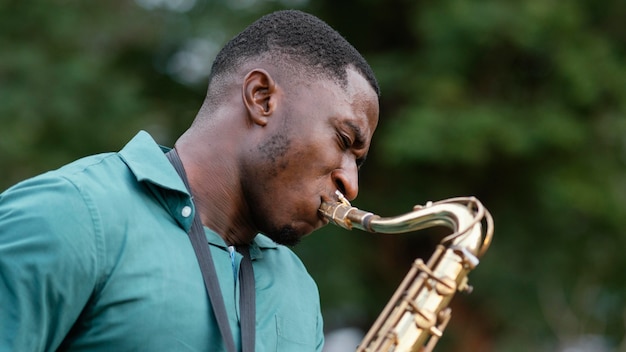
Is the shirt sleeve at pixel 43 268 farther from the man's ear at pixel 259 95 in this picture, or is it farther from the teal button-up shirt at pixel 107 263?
the man's ear at pixel 259 95

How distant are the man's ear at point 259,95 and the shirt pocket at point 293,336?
68 cm

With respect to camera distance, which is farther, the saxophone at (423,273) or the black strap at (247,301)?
the saxophone at (423,273)

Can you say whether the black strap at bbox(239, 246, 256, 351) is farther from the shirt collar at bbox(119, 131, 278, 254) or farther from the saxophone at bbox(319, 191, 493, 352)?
the saxophone at bbox(319, 191, 493, 352)

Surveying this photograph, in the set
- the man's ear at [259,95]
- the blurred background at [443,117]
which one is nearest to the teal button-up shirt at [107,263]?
the man's ear at [259,95]

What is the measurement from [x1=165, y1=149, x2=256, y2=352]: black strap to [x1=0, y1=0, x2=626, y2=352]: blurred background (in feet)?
26.8

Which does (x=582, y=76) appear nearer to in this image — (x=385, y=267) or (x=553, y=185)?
(x=553, y=185)

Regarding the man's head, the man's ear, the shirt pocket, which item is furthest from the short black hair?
the shirt pocket

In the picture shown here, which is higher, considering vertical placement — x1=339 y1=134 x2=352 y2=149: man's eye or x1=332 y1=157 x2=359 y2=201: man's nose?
x1=339 y1=134 x2=352 y2=149: man's eye

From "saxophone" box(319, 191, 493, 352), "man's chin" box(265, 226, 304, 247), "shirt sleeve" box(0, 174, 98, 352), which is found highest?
"saxophone" box(319, 191, 493, 352)

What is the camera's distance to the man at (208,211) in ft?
8.66

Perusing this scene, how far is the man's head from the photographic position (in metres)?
3.23

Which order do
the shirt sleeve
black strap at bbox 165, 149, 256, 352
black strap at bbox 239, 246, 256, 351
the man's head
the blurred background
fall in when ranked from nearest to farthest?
the shirt sleeve → black strap at bbox 165, 149, 256, 352 → black strap at bbox 239, 246, 256, 351 → the man's head → the blurred background

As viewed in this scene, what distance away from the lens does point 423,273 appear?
3467 millimetres

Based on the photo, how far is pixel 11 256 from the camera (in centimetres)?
260
